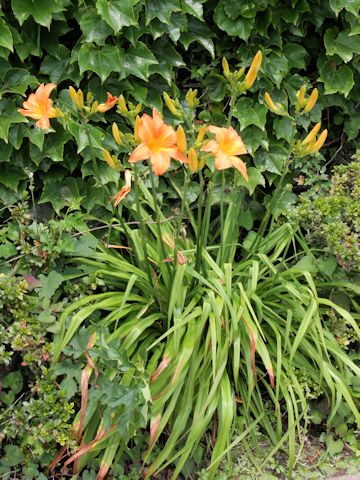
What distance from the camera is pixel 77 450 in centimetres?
210

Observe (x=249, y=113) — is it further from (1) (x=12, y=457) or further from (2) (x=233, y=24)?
(1) (x=12, y=457)

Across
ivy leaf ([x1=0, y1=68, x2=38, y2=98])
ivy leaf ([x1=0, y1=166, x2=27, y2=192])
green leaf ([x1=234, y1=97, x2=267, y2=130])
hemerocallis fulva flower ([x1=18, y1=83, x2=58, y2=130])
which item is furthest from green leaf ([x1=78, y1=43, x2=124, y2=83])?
green leaf ([x1=234, y1=97, x2=267, y2=130])

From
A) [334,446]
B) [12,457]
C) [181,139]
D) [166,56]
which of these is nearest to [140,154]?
[181,139]

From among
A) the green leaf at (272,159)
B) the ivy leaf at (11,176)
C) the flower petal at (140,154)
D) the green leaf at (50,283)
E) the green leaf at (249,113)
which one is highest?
the flower petal at (140,154)

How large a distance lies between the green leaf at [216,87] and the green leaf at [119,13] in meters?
0.65

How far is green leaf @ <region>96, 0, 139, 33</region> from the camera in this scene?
2395 millimetres

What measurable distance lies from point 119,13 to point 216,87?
0.72 meters

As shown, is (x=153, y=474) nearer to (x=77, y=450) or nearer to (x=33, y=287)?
(x=77, y=450)

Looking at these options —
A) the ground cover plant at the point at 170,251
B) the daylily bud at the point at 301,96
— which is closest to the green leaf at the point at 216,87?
the ground cover plant at the point at 170,251

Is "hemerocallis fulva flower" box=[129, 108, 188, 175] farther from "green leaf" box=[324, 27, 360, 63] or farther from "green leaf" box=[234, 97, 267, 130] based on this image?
"green leaf" box=[324, 27, 360, 63]

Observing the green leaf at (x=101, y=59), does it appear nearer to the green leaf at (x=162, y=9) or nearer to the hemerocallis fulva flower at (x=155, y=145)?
the green leaf at (x=162, y=9)

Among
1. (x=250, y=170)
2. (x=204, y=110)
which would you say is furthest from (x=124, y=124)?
(x=250, y=170)

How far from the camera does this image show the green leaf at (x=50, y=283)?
90.6 inches

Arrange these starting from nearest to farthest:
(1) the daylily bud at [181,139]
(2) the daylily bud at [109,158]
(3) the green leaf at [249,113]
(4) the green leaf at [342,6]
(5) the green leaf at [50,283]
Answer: (1) the daylily bud at [181,139] < (2) the daylily bud at [109,158] < (5) the green leaf at [50,283] < (4) the green leaf at [342,6] < (3) the green leaf at [249,113]
